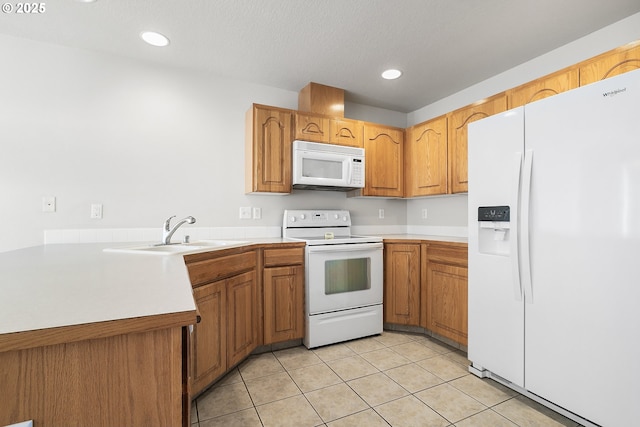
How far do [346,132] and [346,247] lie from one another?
117cm

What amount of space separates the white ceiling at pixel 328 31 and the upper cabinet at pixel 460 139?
1.26 feet

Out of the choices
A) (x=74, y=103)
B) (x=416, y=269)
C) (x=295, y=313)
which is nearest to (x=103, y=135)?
(x=74, y=103)

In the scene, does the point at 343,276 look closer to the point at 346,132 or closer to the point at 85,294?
the point at 346,132

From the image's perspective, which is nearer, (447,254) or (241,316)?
(241,316)

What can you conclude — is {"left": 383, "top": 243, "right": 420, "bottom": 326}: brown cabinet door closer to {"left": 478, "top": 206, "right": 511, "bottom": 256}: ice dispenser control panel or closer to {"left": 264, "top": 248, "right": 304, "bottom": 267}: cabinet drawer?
{"left": 478, "top": 206, "right": 511, "bottom": 256}: ice dispenser control panel

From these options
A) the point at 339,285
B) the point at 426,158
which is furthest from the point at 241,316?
the point at 426,158

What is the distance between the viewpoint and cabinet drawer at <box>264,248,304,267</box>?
7.88ft

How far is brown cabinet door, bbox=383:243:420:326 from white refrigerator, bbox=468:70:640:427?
2.55 feet

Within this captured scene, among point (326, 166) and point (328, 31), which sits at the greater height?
point (328, 31)

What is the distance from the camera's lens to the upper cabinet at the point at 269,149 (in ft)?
8.55

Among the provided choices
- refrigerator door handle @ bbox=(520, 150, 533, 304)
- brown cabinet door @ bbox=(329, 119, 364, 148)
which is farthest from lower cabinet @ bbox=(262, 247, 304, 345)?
refrigerator door handle @ bbox=(520, 150, 533, 304)

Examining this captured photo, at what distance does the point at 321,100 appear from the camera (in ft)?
9.55

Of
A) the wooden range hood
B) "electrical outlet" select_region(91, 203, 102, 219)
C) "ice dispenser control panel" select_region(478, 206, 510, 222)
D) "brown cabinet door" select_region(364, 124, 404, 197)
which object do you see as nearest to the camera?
"ice dispenser control panel" select_region(478, 206, 510, 222)

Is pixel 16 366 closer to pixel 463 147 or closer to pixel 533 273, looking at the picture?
pixel 533 273
